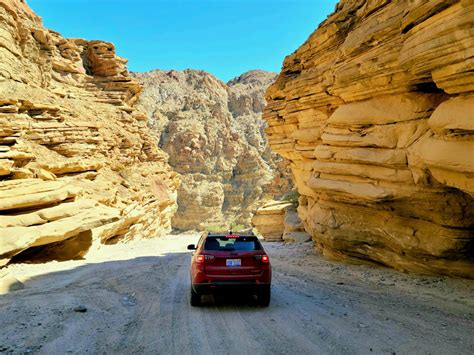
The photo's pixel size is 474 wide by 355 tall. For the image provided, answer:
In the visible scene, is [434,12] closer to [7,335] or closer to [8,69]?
[7,335]

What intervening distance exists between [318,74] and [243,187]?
67.0 metres

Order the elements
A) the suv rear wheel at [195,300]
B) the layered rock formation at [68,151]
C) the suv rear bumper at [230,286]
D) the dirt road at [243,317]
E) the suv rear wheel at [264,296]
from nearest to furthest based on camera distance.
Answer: the dirt road at [243,317]
the suv rear bumper at [230,286]
the suv rear wheel at [264,296]
the suv rear wheel at [195,300]
the layered rock formation at [68,151]

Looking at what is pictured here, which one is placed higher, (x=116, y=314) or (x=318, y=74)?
(x=318, y=74)

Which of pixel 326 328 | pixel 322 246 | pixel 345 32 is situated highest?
pixel 345 32

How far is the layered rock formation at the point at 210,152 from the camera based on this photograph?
2980 inches

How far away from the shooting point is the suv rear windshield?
7.68 m

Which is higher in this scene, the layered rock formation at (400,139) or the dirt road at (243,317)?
the layered rock formation at (400,139)

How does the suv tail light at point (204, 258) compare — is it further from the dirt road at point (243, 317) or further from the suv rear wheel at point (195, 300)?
the dirt road at point (243, 317)

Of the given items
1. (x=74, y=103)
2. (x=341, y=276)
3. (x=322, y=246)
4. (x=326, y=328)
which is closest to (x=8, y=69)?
(x=74, y=103)

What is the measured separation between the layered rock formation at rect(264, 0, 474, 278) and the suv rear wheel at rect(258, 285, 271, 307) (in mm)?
4758

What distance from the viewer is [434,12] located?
777 cm

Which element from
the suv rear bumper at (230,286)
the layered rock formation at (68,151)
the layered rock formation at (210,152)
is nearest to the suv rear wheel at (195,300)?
the suv rear bumper at (230,286)

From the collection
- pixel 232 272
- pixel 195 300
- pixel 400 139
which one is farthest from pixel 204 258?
pixel 400 139

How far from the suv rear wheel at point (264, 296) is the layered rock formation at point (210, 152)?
59.4 meters
